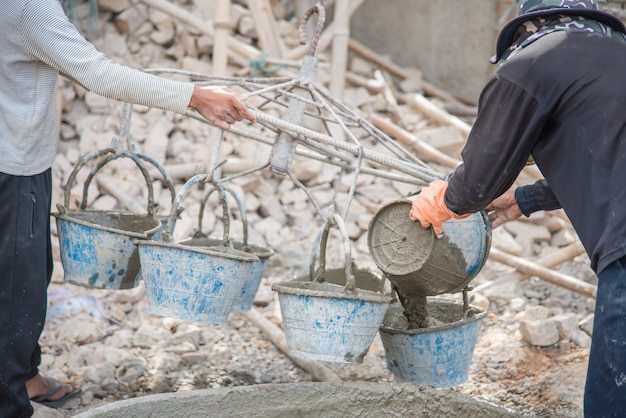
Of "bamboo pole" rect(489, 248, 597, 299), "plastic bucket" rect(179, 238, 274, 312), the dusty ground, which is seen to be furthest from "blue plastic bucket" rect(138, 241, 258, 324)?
"bamboo pole" rect(489, 248, 597, 299)

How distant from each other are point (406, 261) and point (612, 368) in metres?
1.01

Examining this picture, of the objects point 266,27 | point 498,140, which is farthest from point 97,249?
point 266,27

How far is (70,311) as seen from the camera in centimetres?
559

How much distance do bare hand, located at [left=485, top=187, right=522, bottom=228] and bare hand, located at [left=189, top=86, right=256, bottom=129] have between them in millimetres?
1128

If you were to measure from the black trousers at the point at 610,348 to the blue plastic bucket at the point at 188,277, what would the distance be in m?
1.49

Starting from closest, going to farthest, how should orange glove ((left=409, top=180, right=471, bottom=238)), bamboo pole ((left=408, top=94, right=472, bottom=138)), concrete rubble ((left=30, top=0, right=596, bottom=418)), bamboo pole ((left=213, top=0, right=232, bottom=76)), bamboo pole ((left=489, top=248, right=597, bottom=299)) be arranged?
orange glove ((left=409, top=180, right=471, bottom=238)), concrete rubble ((left=30, top=0, right=596, bottom=418)), bamboo pole ((left=489, top=248, right=597, bottom=299)), bamboo pole ((left=213, top=0, right=232, bottom=76)), bamboo pole ((left=408, top=94, right=472, bottom=138))

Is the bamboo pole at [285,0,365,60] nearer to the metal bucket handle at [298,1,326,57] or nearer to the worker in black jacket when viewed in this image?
the metal bucket handle at [298,1,326,57]

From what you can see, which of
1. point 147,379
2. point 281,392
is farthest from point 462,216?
point 147,379

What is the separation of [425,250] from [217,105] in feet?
3.41

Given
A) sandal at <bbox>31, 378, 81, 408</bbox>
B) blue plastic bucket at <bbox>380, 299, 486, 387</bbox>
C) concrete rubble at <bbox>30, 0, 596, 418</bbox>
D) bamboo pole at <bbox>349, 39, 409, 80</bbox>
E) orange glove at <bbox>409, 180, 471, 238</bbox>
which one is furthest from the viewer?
bamboo pole at <bbox>349, 39, 409, 80</bbox>

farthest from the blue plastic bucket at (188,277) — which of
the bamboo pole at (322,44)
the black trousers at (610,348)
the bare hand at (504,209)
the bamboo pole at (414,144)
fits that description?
the bamboo pole at (322,44)

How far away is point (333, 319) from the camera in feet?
10.9

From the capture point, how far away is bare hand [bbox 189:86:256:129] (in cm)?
342

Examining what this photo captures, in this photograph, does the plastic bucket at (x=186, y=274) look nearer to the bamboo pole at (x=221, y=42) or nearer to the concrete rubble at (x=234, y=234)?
the concrete rubble at (x=234, y=234)
